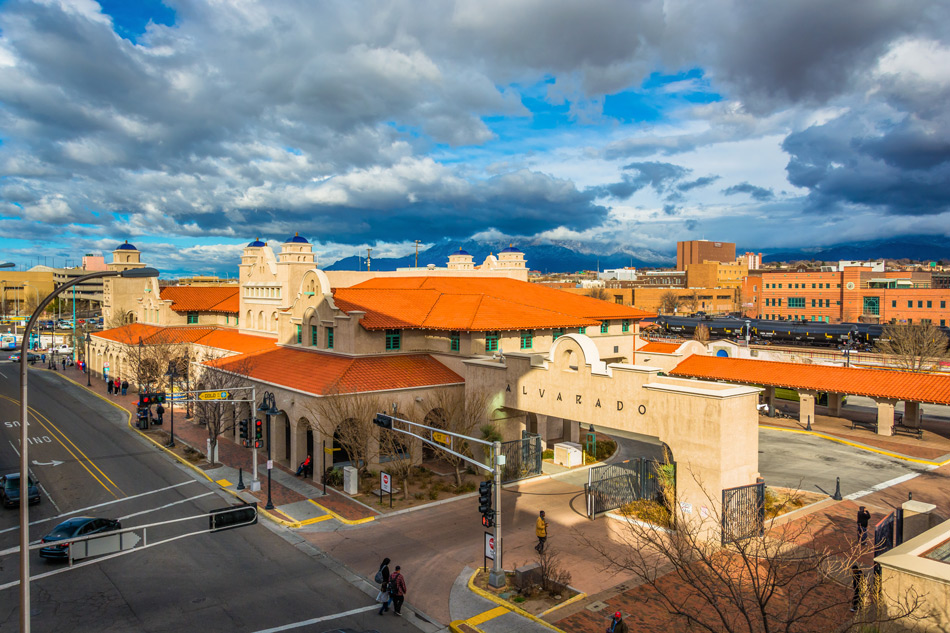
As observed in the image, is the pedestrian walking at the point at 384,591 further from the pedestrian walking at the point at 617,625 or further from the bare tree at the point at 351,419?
the bare tree at the point at 351,419

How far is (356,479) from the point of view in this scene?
3020cm

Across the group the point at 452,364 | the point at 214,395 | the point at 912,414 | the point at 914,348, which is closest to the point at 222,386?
the point at 214,395

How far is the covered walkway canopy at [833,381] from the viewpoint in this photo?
39125 millimetres

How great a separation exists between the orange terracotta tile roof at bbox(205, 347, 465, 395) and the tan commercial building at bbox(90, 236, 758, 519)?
0.12 m

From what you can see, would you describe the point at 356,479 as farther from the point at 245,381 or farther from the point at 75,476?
the point at 75,476

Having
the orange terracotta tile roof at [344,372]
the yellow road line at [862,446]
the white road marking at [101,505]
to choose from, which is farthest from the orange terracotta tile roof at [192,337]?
the yellow road line at [862,446]

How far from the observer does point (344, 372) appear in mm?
34219

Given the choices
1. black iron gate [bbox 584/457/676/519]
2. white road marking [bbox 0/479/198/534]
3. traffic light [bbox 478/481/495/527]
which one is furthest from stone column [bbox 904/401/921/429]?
white road marking [bbox 0/479/198/534]

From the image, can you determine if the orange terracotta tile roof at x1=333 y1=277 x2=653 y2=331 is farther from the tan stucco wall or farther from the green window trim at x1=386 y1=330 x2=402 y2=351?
the tan stucco wall

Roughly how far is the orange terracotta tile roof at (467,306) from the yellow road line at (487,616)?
1930 cm

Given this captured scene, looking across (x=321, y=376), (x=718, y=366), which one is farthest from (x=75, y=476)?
(x=718, y=366)

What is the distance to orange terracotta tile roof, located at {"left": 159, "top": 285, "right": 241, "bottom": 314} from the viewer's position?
210 feet

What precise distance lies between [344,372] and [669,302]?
429 ft

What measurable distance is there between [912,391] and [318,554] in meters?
37.8
